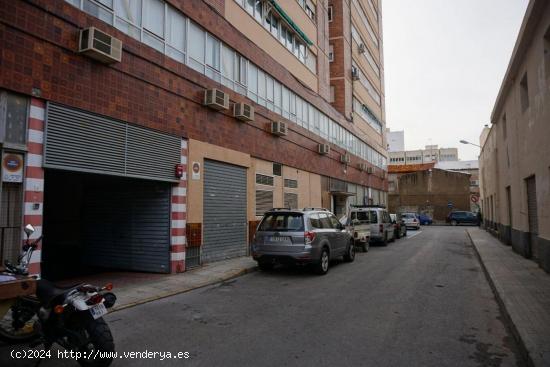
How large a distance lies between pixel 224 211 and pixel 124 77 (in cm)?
567

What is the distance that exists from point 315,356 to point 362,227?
43.9 ft

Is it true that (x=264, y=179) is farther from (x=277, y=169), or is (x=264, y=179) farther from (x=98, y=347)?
(x=98, y=347)

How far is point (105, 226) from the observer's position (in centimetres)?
1198

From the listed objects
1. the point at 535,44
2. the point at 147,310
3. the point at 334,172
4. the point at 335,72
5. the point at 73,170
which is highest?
the point at 335,72

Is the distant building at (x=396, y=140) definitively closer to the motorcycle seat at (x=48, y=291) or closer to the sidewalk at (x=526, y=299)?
the sidewalk at (x=526, y=299)

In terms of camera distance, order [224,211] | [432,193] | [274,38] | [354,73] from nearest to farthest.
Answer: [224,211] → [274,38] → [354,73] → [432,193]

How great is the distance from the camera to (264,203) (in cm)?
1661

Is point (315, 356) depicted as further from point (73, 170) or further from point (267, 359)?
point (73, 170)

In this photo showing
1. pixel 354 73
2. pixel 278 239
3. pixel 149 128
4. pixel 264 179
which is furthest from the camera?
pixel 354 73

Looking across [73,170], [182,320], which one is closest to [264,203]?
[73,170]

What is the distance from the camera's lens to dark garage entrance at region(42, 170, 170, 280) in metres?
11.2

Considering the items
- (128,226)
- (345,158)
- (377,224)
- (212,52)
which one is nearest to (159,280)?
(128,226)

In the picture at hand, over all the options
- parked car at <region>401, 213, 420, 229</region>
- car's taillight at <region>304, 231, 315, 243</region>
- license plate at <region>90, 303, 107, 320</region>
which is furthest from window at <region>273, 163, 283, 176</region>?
parked car at <region>401, 213, 420, 229</region>

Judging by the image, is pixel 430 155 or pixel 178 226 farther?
pixel 430 155
